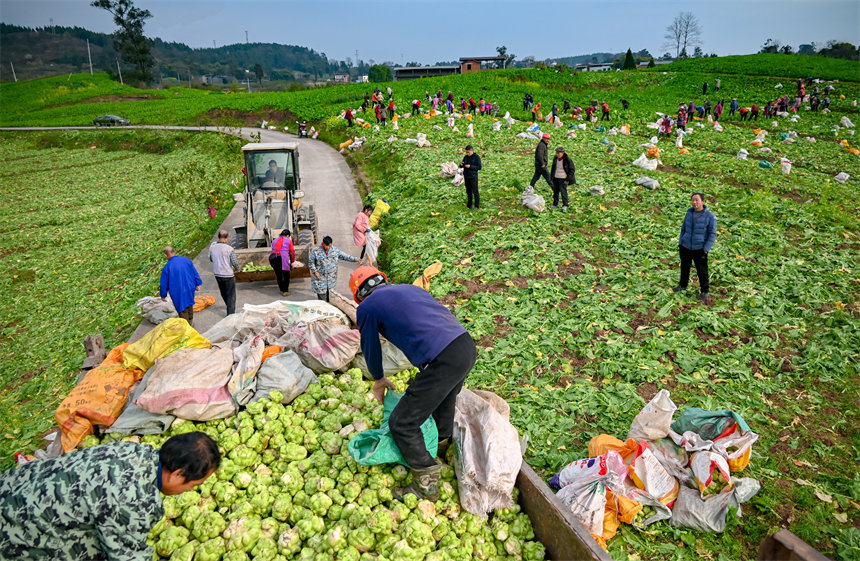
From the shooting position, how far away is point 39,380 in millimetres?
7645

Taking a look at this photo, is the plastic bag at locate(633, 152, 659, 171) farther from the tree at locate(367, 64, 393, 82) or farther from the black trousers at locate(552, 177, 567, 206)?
the tree at locate(367, 64, 393, 82)

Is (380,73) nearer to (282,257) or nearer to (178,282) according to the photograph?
(282,257)

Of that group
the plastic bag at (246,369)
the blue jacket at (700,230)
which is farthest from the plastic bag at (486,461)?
the blue jacket at (700,230)

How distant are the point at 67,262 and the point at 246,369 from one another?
11.5 m

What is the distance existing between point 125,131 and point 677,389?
42.2 meters

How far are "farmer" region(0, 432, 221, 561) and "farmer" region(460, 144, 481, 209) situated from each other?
10.4 meters

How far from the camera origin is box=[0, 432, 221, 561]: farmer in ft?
8.18

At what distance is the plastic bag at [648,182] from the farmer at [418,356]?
38.7 feet

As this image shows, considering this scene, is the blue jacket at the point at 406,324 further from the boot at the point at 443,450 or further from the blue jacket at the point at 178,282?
the blue jacket at the point at 178,282

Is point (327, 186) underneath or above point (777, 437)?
above

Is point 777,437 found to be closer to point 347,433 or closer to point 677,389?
point 677,389

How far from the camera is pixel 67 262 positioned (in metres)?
13.2

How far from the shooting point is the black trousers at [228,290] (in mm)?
8484

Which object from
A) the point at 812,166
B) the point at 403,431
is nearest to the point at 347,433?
the point at 403,431
